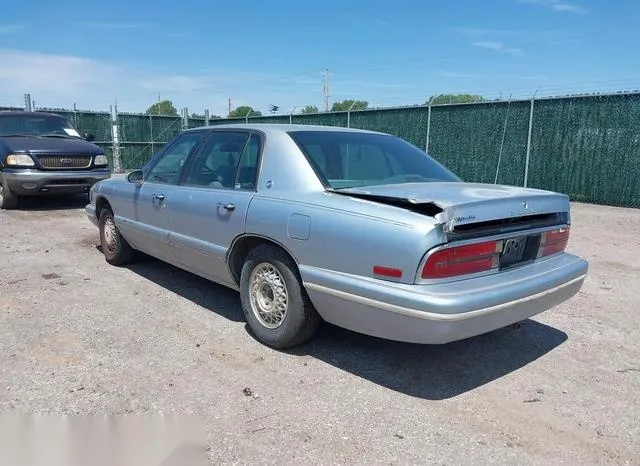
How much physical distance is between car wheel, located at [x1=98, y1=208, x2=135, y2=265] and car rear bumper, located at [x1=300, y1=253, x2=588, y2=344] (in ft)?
10.6

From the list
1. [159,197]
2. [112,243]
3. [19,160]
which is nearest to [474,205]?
[159,197]

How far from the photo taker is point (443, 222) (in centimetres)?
290

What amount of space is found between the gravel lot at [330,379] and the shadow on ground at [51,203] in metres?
5.69

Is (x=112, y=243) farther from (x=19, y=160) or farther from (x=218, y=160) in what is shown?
(x=19, y=160)

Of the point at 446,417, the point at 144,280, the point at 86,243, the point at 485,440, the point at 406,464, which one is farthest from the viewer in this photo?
the point at 86,243

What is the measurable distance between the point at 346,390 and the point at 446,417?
2.03 ft

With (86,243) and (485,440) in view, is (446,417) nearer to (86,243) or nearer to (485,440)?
(485,440)

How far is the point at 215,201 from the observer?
13.8ft

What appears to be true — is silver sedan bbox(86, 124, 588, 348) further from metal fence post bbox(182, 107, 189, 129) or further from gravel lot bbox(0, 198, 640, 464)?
metal fence post bbox(182, 107, 189, 129)

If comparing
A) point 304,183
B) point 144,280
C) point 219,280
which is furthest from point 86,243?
point 304,183

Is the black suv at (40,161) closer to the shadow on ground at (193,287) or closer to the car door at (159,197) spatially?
the shadow on ground at (193,287)

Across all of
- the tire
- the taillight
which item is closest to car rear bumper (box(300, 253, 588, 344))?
the taillight

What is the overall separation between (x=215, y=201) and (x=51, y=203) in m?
8.24

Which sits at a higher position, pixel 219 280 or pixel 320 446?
pixel 219 280
